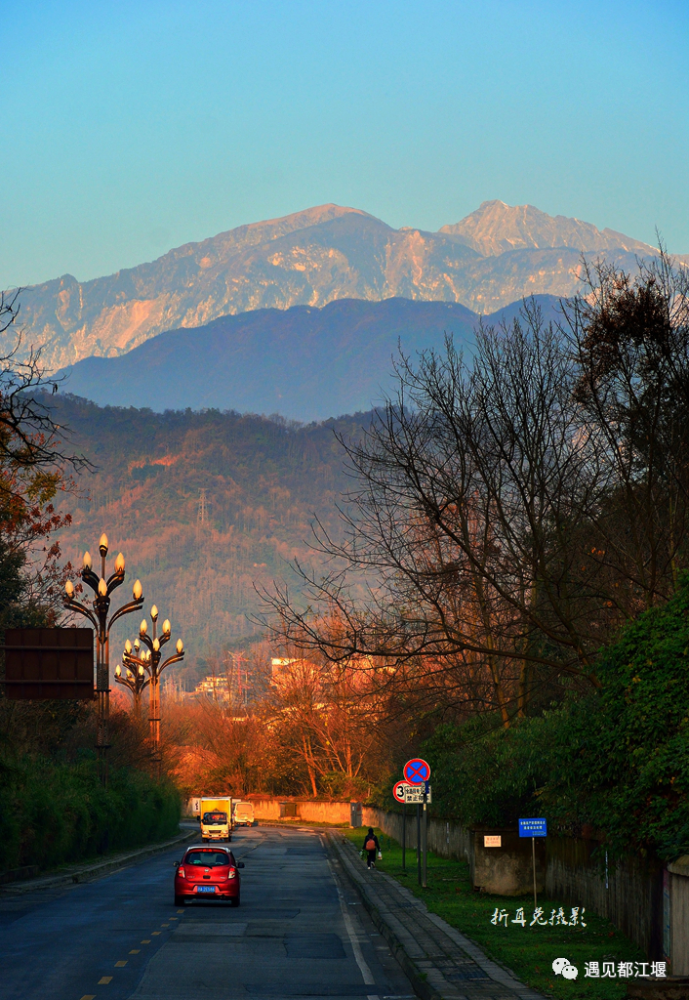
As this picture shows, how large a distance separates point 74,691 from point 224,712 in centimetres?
10914

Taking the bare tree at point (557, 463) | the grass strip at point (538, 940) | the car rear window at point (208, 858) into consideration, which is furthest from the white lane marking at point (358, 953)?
the bare tree at point (557, 463)

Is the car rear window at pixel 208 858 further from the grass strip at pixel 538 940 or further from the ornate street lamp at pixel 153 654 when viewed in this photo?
the ornate street lamp at pixel 153 654

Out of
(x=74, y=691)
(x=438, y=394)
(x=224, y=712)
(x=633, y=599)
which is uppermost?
(x=438, y=394)

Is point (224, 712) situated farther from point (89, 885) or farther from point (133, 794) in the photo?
point (89, 885)

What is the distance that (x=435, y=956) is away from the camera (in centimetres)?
1591

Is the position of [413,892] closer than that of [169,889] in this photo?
Yes

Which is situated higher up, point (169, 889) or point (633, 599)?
point (633, 599)

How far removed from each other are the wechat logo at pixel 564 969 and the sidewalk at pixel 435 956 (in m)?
0.53

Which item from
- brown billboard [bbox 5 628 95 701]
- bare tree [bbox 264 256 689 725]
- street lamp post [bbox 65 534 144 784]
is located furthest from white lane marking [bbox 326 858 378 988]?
street lamp post [bbox 65 534 144 784]

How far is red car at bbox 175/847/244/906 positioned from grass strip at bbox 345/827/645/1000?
4.14m

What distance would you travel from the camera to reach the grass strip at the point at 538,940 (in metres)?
13.1

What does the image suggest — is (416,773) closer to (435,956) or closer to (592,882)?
(592,882)

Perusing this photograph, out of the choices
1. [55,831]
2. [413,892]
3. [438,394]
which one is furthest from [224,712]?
[438,394]

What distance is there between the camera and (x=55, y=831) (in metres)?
35.6
